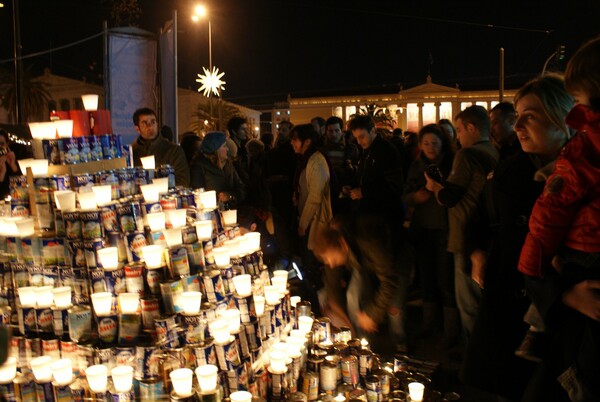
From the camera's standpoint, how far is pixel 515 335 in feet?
8.26

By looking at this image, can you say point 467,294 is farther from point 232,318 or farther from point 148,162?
point 148,162

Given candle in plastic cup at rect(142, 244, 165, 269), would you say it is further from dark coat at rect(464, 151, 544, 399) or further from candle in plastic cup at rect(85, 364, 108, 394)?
dark coat at rect(464, 151, 544, 399)

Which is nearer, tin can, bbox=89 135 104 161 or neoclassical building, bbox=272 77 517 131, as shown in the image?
tin can, bbox=89 135 104 161

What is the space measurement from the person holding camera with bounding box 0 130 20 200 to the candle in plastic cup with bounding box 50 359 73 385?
4426 mm

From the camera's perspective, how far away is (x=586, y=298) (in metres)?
1.90

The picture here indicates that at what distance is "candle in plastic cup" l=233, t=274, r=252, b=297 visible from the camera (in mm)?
3908

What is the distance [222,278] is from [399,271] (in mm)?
1691

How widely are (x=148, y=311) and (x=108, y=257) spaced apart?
446 mm

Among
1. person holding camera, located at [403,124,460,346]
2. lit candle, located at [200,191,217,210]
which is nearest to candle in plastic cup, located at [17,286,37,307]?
lit candle, located at [200,191,217,210]

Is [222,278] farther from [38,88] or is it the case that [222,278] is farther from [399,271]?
[38,88]

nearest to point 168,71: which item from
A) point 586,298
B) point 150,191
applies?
point 150,191

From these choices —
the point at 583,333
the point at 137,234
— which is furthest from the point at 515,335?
the point at 137,234

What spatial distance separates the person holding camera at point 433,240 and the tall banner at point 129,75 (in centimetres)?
445

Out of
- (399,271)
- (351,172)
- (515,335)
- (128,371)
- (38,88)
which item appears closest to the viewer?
(515,335)
